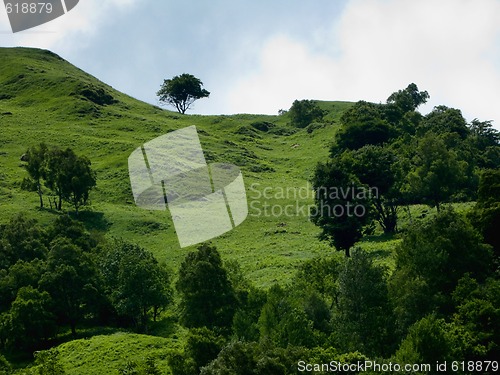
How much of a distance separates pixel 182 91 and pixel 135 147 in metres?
66.7

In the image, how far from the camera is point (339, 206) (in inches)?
2399

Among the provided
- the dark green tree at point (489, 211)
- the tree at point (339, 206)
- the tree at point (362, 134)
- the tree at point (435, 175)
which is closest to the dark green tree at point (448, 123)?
the tree at point (362, 134)

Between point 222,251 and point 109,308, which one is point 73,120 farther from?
point 109,308

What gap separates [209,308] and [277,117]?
459 ft

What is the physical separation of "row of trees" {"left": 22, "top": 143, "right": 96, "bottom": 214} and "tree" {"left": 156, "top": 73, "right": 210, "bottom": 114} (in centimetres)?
9649

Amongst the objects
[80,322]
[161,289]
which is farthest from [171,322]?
[80,322]

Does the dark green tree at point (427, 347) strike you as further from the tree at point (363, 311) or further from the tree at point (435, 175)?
the tree at point (435, 175)

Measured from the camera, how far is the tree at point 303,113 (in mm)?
163500

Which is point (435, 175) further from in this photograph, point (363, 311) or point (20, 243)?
point (20, 243)

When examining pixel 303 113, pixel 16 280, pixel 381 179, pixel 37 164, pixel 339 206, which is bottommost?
pixel 16 280

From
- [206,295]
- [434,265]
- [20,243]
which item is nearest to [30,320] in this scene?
[20,243]

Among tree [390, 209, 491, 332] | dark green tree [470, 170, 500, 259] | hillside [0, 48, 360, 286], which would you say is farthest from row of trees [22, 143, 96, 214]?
dark green tree [470, 170, 500, 259]

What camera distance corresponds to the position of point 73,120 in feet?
477

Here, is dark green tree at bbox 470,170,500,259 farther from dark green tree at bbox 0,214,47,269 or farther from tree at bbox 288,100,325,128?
tree at bbox 288,100,325,128
